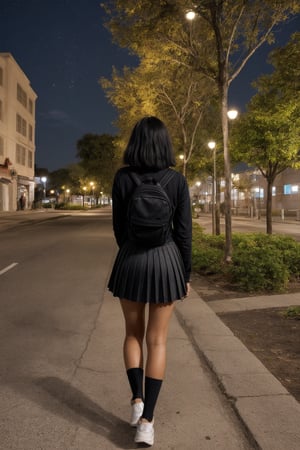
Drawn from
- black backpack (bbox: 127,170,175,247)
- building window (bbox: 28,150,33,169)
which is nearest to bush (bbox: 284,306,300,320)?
black backpack (bbox: 127,170,175,247)

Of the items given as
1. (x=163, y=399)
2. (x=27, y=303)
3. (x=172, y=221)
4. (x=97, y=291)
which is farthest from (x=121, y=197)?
(x=97, y=291)

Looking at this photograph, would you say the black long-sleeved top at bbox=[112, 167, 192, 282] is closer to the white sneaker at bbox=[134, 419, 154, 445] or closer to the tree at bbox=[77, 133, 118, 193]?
the white sneaker at bbox=[134, 419, 154, 445]

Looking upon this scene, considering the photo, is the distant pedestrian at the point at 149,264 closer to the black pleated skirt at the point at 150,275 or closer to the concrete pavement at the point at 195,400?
the black pleated skirt at the point at 150,275

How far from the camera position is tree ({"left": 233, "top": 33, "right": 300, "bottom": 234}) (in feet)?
43.7

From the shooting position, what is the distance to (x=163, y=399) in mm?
3447

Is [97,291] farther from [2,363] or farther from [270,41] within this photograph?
[270,41]

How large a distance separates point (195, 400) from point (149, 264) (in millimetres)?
1355

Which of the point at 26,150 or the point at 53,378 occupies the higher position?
the point at 26,150

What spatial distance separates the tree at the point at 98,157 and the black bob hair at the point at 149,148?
66.9 meters

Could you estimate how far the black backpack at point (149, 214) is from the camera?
263 centimetres

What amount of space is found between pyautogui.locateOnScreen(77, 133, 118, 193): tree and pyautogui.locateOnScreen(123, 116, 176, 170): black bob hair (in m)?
66.9

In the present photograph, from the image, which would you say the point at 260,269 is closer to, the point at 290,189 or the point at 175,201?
the point at 175,201

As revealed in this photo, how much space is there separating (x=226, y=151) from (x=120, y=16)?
5.05m

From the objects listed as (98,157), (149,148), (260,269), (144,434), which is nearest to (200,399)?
(144,434)
